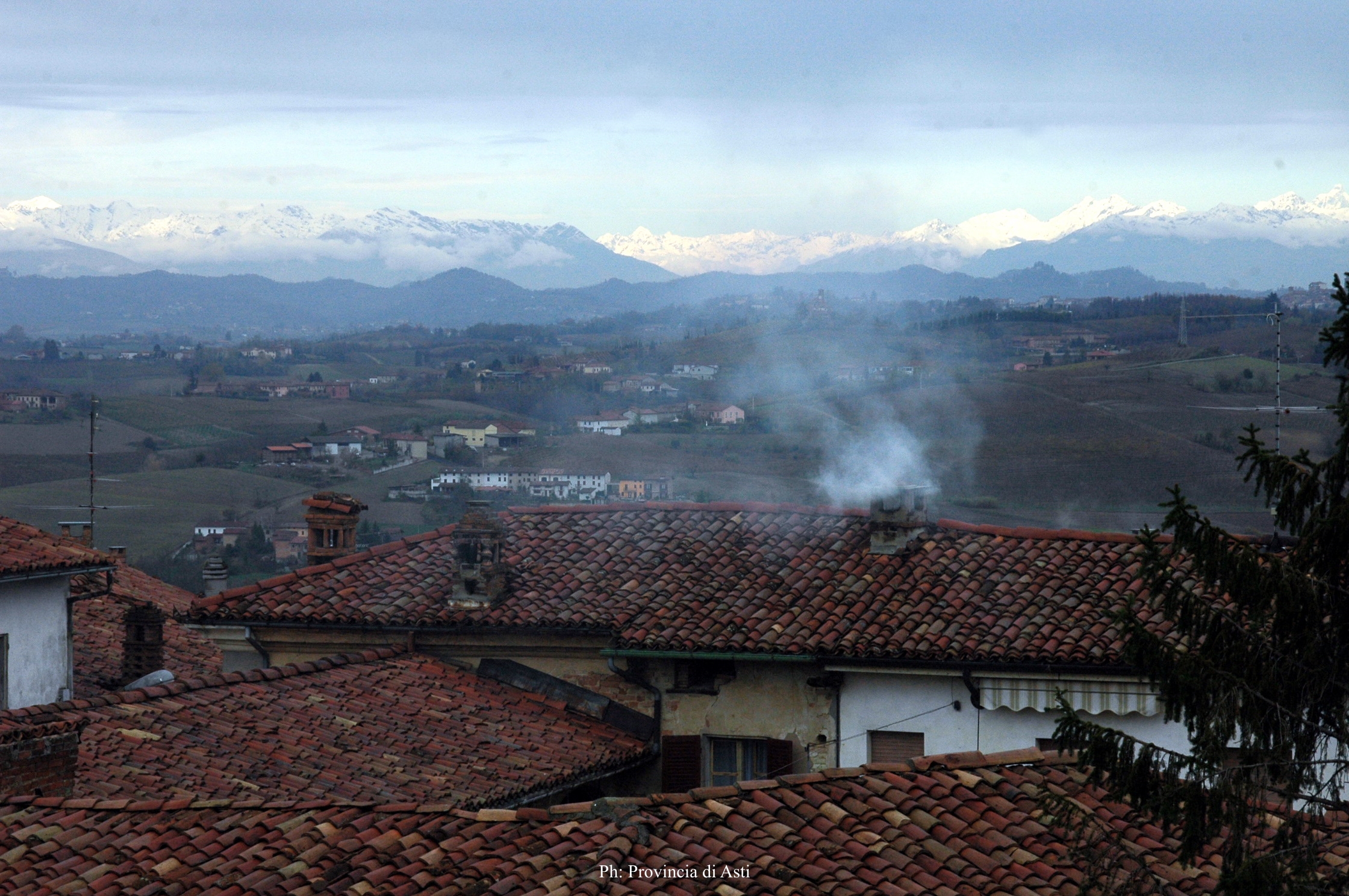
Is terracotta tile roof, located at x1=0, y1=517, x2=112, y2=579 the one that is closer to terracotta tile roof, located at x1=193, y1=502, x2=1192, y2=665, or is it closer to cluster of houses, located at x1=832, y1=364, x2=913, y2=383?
terracotta tile roof, located at x1=193, y1=502, x2=1192, y2=665

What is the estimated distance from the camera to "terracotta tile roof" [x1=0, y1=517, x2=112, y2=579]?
54.3ft

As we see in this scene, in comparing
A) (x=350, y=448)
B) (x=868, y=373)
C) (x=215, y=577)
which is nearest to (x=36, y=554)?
(x=215, y=577)

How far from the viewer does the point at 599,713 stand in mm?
15031

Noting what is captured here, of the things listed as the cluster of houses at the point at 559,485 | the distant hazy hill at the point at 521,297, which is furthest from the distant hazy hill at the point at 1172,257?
the cluster of houses at the point at 559,485

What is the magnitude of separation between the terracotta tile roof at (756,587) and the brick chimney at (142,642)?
208 cm

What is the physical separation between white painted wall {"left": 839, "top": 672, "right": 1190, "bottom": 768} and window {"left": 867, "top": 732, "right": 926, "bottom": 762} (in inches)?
2.3

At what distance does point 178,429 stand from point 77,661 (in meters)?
62.9

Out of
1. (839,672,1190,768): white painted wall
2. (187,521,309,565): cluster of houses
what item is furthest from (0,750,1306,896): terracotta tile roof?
(187,521,309,565): cluster of houses

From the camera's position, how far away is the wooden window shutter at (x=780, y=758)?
1436cm

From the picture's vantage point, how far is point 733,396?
64.1 m

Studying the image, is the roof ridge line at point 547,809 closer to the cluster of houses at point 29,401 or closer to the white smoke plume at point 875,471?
the white smoke plume at point 875,471

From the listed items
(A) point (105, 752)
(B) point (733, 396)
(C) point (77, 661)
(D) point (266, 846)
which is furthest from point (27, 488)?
(D) point (266, 846)

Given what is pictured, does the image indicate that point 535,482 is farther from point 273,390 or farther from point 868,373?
point 273,390

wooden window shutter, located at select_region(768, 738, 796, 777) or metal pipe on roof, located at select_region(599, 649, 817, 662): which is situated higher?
metal pipe on roof, located at select_region(599, 649, 817, 662)
